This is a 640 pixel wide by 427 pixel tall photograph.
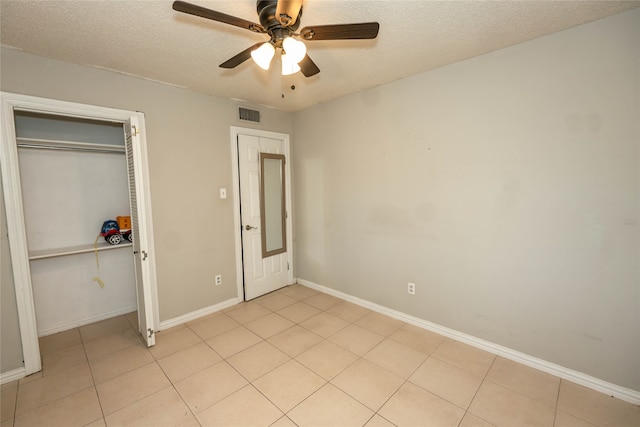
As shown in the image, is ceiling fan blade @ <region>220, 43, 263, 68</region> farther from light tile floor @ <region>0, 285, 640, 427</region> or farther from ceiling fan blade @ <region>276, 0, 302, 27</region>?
light tile floor @ <region>0, 285, 640, 427</region>

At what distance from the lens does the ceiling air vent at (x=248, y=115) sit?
342 centimetres

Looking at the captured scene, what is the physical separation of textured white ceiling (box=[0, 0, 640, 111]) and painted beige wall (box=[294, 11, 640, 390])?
0.26m

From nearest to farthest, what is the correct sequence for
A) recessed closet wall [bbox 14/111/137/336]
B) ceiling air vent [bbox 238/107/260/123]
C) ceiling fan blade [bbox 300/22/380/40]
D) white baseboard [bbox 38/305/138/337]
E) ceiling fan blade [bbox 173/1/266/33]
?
ceiling fan blade [bbox 173/1/266/33] → ceiling fan blade [bbox 300/22/380/40] → recessed closet wall [bbox 14/111/137/336] → white baseboard [bbox 38/305/138/337] → ceiling air vent [bbox 238/107/260/123]

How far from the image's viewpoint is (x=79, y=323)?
3041mm

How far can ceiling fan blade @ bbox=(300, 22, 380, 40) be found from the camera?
1.39 meters

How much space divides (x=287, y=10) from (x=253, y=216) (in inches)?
105

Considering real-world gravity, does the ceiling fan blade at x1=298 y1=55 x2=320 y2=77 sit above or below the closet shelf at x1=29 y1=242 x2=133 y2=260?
above

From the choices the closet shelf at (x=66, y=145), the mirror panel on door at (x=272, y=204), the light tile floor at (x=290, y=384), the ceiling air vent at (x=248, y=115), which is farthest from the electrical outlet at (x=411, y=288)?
the closet shelf at (x=66, y=145)

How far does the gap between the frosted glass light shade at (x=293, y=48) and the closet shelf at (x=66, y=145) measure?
2.51 metres

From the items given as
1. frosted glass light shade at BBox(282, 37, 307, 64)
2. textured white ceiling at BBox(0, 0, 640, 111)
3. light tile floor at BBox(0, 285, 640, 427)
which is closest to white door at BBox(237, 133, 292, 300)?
light tile floor at BBox(0, 285, 640, 427)

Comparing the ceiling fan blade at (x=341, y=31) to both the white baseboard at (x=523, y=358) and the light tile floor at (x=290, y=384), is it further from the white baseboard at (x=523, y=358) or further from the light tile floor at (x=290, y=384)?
the white baseboard at (x=523, y=358)

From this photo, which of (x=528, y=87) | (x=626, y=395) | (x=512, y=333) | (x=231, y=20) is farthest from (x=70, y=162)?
(x=626, y=395)

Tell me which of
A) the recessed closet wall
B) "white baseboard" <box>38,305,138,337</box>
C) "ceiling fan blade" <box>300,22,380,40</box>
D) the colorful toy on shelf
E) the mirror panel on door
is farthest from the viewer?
the mirror panel on door

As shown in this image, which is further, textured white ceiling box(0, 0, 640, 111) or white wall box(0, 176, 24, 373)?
white wall box(0, 176, 24, 373)
